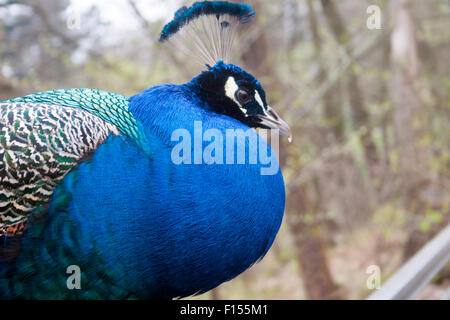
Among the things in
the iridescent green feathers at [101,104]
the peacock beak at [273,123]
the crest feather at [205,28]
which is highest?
the crest feather at [205,28]

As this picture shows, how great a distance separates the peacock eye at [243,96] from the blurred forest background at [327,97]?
3.07 feet

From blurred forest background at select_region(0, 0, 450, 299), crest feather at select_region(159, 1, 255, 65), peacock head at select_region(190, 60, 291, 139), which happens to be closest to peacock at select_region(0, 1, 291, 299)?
peacock head at select_region(190, 60, 291, 139)

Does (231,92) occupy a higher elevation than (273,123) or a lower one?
higher

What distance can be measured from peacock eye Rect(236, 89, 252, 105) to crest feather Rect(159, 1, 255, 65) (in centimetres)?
16

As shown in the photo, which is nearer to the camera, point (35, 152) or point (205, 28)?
point (35, 152)

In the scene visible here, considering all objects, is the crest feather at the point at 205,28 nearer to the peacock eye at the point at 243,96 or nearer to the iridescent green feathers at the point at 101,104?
the peacock eye at the point at 243,96

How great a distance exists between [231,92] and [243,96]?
0.14ft

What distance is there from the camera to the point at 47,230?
1147mm

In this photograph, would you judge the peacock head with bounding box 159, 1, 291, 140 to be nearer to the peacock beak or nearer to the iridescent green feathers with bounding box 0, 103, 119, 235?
the peacock beak

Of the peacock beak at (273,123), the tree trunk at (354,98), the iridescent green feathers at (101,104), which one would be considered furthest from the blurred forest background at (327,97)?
the peacock beak at (273,123)

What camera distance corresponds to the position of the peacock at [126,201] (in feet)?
3.76

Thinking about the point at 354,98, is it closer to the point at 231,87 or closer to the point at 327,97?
the point at 327,97

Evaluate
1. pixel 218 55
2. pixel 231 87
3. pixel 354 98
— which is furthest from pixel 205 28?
pixel 354 98

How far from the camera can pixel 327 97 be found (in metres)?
5.85
